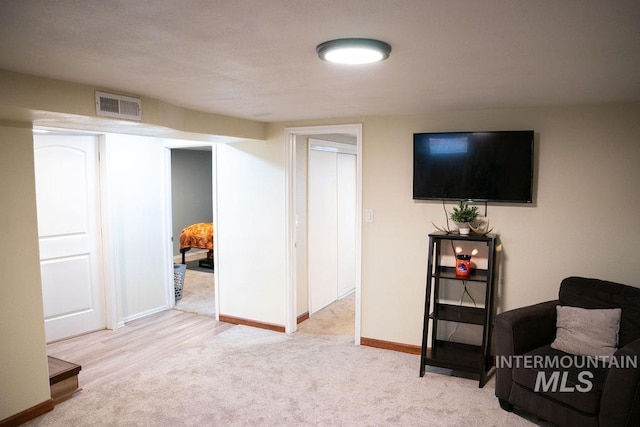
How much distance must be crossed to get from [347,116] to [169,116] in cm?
159

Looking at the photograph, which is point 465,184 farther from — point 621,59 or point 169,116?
point 169,116

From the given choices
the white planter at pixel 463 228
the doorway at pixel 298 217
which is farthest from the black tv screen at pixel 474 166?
the doorway at pixel 298 217

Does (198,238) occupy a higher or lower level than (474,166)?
lower

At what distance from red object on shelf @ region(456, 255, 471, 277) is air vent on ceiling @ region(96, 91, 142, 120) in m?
2.61

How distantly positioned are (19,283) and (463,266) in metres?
3.16

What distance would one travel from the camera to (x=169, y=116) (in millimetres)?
3258

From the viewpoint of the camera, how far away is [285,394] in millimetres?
3275

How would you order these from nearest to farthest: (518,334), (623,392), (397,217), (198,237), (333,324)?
(623,392) → (518,334) → (397,217) → (333,324) → (198,237)

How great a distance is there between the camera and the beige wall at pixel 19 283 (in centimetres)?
279

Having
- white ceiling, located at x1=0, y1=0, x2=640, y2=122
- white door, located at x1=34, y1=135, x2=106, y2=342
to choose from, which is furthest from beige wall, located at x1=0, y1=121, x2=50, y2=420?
white door, located at x1=34, y1=135, x2=106, y2=342

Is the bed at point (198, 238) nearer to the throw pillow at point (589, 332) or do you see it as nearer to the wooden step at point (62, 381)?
the wooden step at point (62, 381)

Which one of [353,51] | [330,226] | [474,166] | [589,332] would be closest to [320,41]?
[353,51]

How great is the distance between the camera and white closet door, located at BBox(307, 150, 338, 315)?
514 centimetres

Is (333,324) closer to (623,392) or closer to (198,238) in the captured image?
(623,392)
